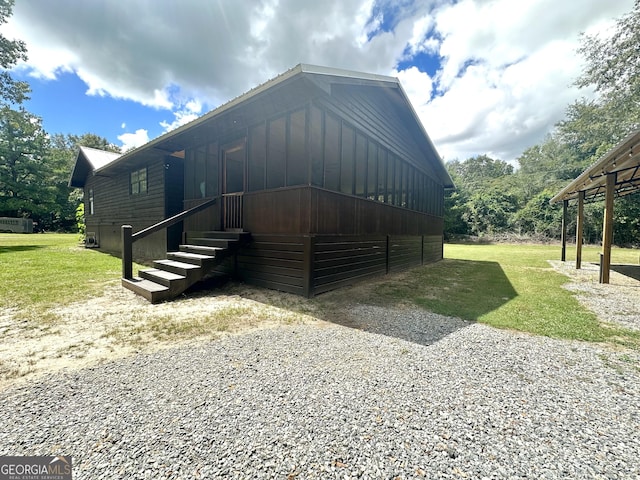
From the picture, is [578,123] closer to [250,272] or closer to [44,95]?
[250,272]

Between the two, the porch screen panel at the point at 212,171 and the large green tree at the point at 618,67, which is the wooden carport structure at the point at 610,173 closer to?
the porch screen panel at the point at 212,171

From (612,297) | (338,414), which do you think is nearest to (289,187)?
(338,414)

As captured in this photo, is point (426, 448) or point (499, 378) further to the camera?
point (499, 378)

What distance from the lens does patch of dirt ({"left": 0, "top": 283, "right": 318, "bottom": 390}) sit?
2377 millimetres

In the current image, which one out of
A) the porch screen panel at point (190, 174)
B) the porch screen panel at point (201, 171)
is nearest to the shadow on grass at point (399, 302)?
the porch screen panel at point (201, 171)

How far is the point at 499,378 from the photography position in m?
2.17

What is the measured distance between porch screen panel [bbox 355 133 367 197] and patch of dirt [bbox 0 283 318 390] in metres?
3.43

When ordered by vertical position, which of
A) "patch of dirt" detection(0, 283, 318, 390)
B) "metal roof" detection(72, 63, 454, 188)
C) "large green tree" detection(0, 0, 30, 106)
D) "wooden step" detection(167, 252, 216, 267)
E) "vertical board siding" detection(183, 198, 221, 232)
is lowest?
"patch of dirt" detection(0, 283, 318, 390)

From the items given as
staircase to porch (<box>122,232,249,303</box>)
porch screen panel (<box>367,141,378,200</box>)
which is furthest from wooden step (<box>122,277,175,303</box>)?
porch screen panel (<box>367,141,378,200</box>)

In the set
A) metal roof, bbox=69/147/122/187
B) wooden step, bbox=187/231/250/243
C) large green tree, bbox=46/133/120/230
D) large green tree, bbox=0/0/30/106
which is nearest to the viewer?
wooden step, bbox=187/231/250/243

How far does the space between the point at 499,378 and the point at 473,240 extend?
28.9 metres

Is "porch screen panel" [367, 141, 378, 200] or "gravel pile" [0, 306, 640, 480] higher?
"porch screen panel" [367, 141, 378, 200]

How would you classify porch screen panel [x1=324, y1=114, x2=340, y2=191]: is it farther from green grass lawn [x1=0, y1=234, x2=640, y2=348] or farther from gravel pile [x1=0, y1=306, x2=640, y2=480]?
gravel pile [x1=0, y1=306, x2=640, y2=480]

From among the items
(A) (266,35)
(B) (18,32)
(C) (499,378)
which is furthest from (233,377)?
(B) (18,32)
